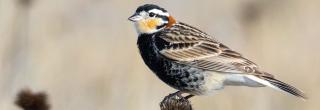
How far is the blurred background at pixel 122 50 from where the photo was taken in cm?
1288

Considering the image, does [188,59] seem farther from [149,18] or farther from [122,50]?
[122,50]

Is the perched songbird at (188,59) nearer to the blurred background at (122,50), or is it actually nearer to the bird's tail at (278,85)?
the bird's tail at (278,85)

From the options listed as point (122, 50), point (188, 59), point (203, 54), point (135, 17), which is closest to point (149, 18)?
point (135, 17)

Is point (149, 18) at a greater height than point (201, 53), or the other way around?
point (149, 18)

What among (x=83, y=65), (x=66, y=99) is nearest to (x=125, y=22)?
(x=83, y=65)

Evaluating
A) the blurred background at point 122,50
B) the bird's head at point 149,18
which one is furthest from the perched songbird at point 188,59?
the blurred background at point 122,50

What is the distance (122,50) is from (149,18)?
202 inches

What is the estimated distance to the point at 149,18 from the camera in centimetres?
1047

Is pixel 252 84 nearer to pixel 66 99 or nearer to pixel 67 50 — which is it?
pixel 66 99

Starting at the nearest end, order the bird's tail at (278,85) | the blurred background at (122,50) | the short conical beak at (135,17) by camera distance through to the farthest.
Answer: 1. the bird's tail at (278,85)
2. the short conical beak at (135,17)
3. the blurred background at (122,50)

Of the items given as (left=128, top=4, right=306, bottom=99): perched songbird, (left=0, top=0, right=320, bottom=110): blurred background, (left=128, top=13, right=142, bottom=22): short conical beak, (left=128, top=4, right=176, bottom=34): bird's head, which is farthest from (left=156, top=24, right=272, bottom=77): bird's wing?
(left=0, top=0, right=320, bottom=110): blurred background

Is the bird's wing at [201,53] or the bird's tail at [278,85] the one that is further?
the bird's wing at [201,53]

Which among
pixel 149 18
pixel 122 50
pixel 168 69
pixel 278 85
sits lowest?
pixel 122 50

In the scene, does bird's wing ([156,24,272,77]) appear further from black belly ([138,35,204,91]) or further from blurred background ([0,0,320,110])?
blurred background ([0,0,320,110])
